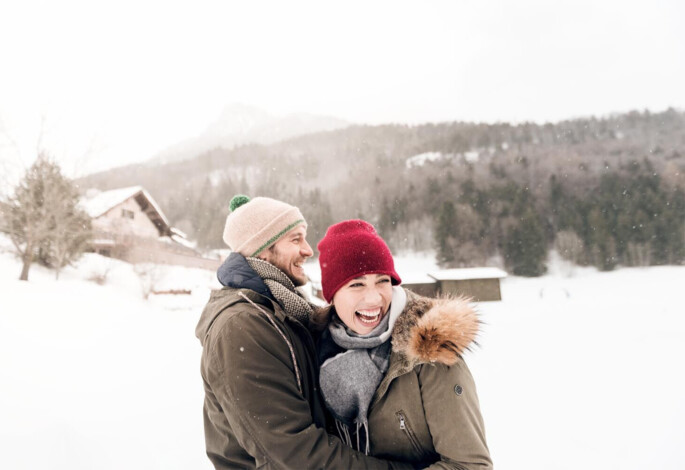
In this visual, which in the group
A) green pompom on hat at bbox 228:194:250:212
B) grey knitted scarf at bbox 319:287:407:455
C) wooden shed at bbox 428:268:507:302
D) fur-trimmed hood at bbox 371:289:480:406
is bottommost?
wooden shed at bbox 428:268:507:302

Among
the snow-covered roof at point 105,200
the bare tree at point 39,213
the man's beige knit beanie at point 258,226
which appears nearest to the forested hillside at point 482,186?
the snow-covered roof at point 105,200

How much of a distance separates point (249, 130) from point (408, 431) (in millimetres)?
171401

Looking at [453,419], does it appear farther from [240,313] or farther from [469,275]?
[469,275]

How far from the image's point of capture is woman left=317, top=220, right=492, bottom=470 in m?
1.52

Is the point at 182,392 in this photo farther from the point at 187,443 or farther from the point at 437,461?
the point at 437,461

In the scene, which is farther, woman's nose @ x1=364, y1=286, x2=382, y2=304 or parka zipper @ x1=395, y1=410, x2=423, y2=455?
woman's nose @ x1=364, y1=286, x2=382, y2=304

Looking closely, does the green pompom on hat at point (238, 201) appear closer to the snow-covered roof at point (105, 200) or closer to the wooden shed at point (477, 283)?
the wooden shed at point (477, 283)

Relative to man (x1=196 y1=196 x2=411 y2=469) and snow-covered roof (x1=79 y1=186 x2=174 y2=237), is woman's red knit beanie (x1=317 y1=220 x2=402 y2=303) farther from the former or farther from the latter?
snow-covered roof (x1=79 y1=186 x2=174 y2=237)

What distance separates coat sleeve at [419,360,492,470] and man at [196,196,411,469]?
0.22 meters

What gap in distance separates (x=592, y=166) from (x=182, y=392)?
3117 inches

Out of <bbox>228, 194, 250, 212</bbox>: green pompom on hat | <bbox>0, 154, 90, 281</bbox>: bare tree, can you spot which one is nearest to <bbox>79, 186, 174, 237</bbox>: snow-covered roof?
<bbox>0, 154, 90, 281</bbox>: bare tree

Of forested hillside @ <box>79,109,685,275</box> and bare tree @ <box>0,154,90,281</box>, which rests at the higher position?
forested hillside @ <box>79,109,685,275</box>

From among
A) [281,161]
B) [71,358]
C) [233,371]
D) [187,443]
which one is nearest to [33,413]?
[187,443]

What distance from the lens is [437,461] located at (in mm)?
1577
